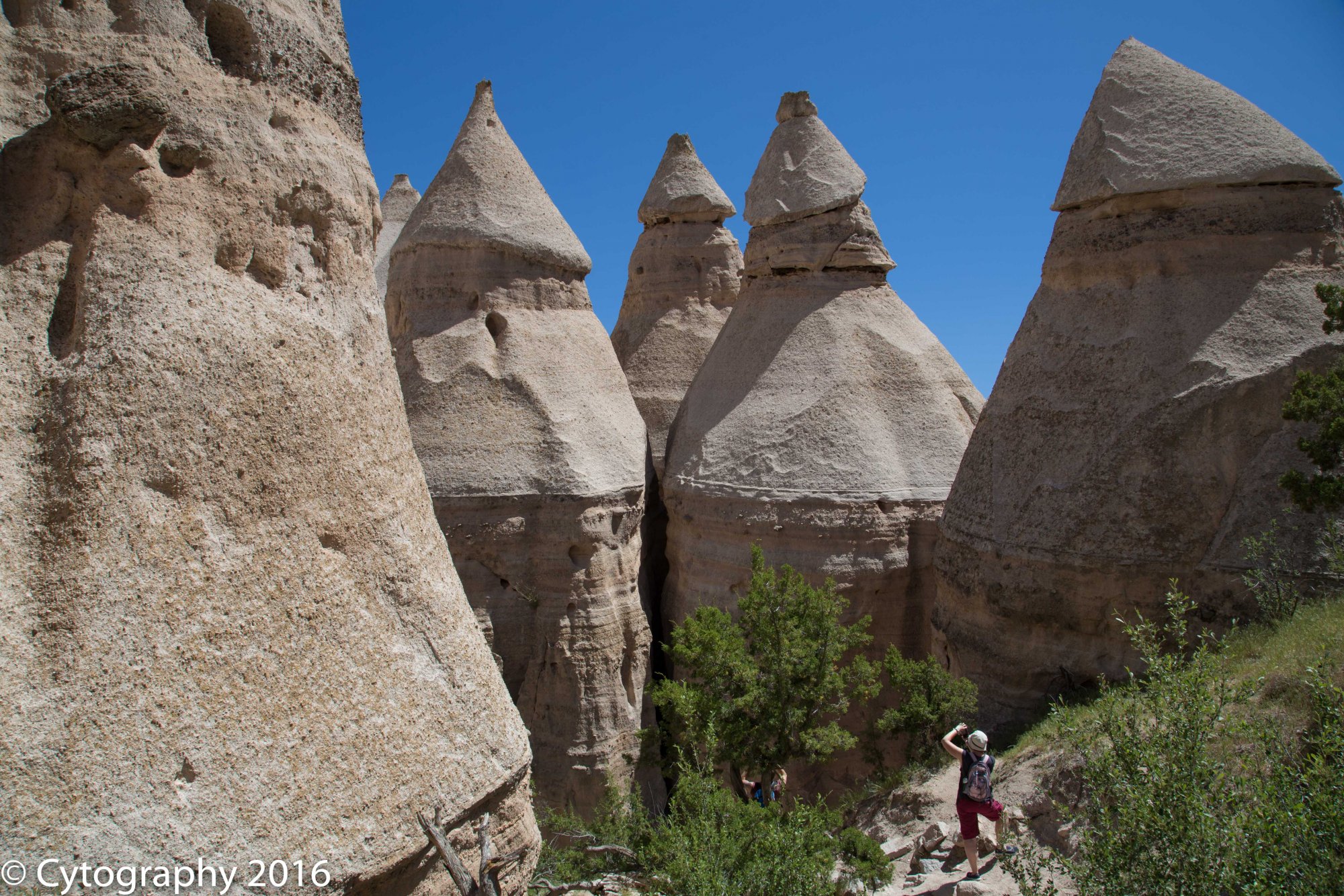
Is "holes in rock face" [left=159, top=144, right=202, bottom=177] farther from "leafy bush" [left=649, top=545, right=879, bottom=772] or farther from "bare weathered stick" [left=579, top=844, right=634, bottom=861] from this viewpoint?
"leafy bush" [left=649, top=545, right=879, bottom=772]

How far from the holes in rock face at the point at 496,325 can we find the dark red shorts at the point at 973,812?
7.39 metres

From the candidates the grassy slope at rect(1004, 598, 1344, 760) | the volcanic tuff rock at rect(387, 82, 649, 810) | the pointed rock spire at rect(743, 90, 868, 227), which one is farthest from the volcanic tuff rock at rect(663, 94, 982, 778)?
the grassy slope at rect(1004, 598, 1344, 760)

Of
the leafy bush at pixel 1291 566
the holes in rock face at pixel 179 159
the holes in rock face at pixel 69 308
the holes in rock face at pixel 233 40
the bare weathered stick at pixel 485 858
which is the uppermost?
the holes in rock face at pixel 233 40

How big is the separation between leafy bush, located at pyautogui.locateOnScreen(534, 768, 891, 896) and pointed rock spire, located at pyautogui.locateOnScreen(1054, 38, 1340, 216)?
652cm

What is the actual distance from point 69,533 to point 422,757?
175cm

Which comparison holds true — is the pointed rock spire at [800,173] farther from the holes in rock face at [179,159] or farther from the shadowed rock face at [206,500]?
the holes in rock face at [179,159]

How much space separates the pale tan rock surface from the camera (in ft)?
53.5

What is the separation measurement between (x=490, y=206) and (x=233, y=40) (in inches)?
281

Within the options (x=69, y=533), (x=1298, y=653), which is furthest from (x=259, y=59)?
(x=1298, y=653)

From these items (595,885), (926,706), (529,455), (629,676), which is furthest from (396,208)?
(595,885)

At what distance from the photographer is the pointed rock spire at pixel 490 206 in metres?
11.9

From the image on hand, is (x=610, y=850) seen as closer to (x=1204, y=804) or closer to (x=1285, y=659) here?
(x=1204, y=804)

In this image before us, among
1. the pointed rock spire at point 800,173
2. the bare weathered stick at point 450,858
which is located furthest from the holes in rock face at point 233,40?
the pointed rock spire at point 800,173

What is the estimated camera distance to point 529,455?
11188 mm
